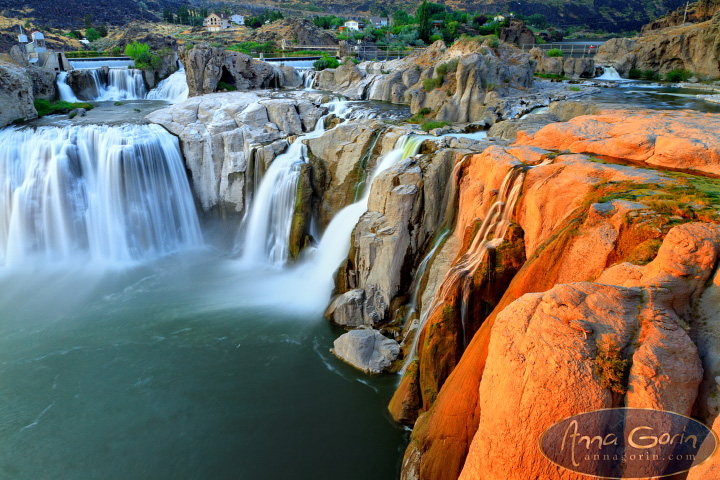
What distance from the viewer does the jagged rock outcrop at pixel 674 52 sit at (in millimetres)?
32375

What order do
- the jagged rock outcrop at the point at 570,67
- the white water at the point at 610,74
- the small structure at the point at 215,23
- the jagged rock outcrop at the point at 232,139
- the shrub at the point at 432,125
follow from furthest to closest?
1. the small structure at the point at 215,23
2. the white water at the point at 610,74
3. the jagged rock outcrop at the point at 570,67
4. the jagged rock outcrop at the point at 232,139
5. the shrub at the point at 432,125

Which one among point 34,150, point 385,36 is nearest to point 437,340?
point 34,150

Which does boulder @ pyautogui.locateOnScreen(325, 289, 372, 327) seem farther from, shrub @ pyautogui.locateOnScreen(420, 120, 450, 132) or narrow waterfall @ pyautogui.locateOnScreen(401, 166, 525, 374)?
shrub @ pyautogui.locateOnScreen(420, 120, 450, 132)

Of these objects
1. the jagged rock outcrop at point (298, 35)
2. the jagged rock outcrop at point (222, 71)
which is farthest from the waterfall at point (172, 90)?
the jagged rock outcrop at point (298, 35)

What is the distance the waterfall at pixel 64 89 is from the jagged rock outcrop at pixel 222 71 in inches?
290

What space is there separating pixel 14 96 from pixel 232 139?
38.4 ft

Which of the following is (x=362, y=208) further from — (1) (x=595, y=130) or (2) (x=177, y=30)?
(2) (x=177, y=30)

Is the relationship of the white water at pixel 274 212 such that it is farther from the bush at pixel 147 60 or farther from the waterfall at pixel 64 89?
the bush at pixel 147 60

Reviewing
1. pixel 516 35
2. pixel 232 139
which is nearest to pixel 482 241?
pixel 232 139

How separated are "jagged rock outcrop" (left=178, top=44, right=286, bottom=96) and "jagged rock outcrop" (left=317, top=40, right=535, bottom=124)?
21.8 ft

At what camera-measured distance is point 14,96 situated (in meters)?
22.4

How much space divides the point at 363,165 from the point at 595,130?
790 cm

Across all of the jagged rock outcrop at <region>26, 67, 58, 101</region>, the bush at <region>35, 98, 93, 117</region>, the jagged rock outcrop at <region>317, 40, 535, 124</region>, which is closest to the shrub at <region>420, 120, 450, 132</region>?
the jagged rock outcrop at <region>317, 40, 535, 124</region>

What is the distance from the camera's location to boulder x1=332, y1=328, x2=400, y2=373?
38.7ft
